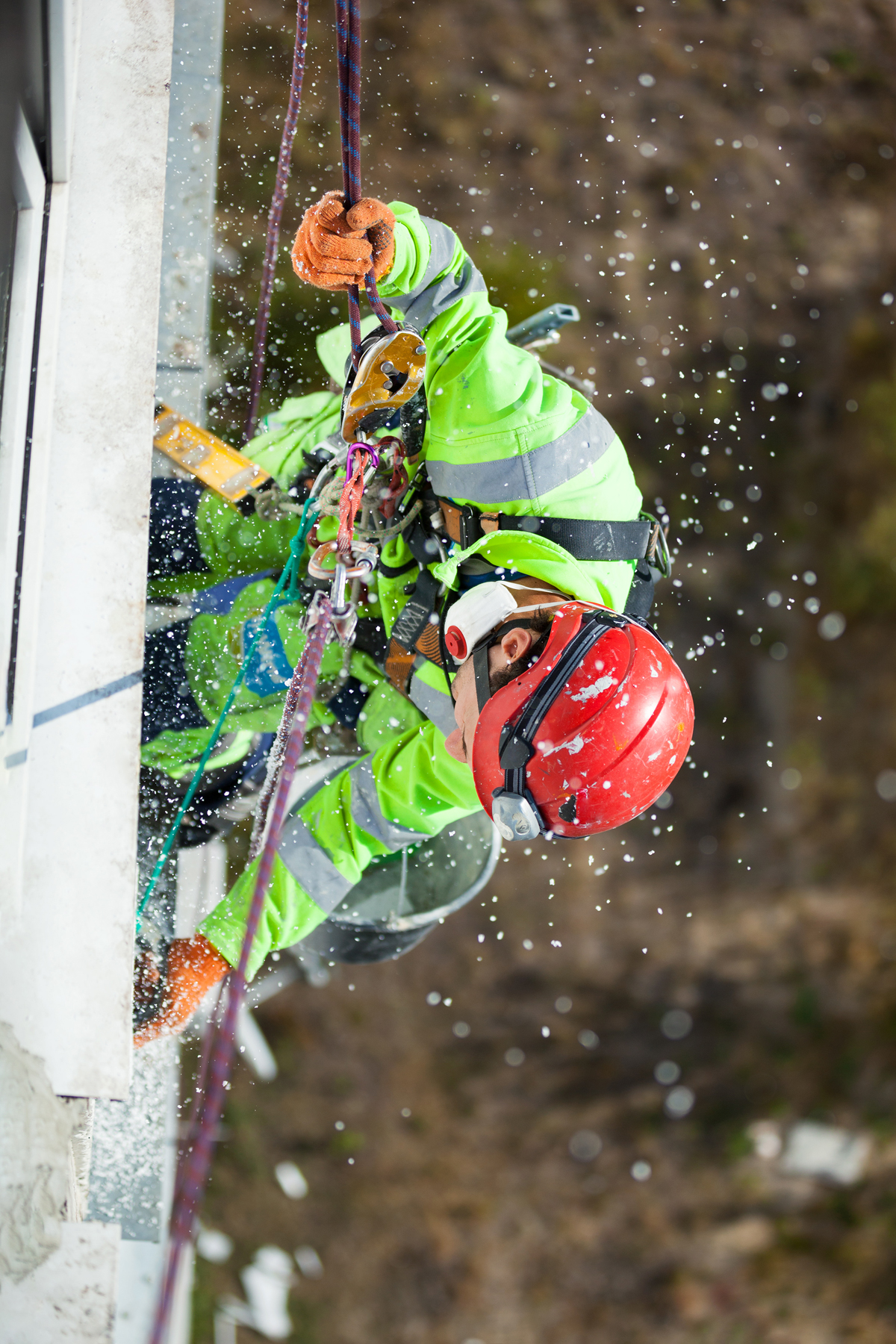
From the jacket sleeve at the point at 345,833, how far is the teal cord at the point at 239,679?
288mm

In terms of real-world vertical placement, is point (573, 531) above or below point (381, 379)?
below

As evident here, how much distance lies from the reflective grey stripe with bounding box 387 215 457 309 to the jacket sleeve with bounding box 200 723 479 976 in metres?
0.82

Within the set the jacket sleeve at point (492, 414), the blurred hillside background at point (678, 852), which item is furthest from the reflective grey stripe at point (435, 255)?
the blurred hillside background at point (678, 852)

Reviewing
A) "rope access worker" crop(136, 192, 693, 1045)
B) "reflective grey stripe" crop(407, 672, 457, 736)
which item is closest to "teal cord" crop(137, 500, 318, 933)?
"rope access worker" crop(136, 192, 693, 1045)

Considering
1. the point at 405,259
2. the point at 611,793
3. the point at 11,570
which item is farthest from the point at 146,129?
the point at 611,793

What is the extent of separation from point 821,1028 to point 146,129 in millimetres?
4846

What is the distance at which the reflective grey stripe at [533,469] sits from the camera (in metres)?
1.52

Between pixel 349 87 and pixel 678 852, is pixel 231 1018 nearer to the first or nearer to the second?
pixel 349 87

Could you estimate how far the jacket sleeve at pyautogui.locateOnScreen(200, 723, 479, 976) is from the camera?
1693 millimetres

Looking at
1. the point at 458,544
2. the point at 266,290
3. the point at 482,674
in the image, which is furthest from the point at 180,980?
the point at 266,290

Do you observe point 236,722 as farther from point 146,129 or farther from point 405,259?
point 146,129

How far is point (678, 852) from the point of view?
4359 mm

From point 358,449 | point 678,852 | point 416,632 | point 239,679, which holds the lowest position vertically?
point 678,852

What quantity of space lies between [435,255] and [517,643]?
27.5 inches
